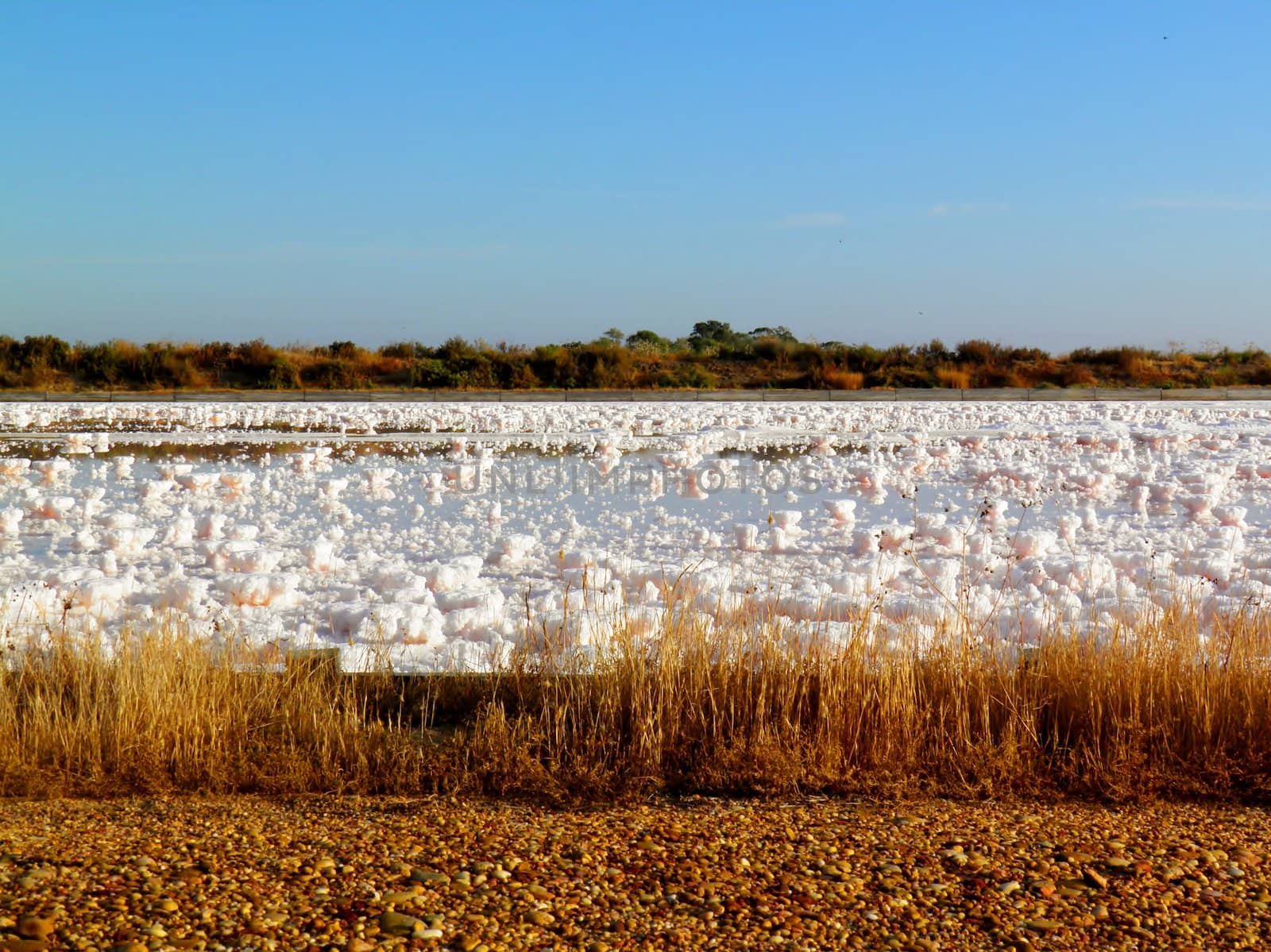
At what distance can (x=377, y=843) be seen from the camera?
314 centimetres

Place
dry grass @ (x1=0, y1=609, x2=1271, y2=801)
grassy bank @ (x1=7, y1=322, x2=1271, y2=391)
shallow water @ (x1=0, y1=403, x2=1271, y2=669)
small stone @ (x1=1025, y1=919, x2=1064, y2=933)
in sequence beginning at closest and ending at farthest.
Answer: small stone @ (x1=1025, y1=919, x2=1064, y2=933), dry grass @ (x1=0, y1=609, x2=1271, y2=801), shallow water @ (x1=0, y1=403, x2=1271, y2=669), grassy bank @ (x1=7, y1=322, x2=1271, y2=391)

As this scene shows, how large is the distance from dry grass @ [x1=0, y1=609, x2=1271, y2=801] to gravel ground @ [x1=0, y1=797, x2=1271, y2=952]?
198mm

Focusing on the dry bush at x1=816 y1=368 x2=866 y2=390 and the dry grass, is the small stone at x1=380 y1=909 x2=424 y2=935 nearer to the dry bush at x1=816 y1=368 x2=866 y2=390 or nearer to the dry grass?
the dry grass

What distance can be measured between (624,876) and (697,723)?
1119 mm

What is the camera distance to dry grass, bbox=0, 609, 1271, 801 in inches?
149

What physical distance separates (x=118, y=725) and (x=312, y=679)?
71 centimetres

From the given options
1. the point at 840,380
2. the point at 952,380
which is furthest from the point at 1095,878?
the point at 952,380

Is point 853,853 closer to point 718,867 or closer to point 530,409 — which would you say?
point 718,867

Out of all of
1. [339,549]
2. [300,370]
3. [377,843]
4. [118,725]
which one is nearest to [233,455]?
[339,549]

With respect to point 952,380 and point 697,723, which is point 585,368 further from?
point 697,723

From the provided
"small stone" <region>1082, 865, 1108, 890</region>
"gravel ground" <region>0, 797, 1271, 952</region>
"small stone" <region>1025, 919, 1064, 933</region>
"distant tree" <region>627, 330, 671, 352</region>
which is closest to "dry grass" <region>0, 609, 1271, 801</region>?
"gravel ground" <region>0, 797, 1271, 952</region>

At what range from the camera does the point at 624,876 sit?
2949mm

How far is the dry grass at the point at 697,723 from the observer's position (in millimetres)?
3777

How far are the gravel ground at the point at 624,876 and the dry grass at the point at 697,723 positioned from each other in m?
0.20
